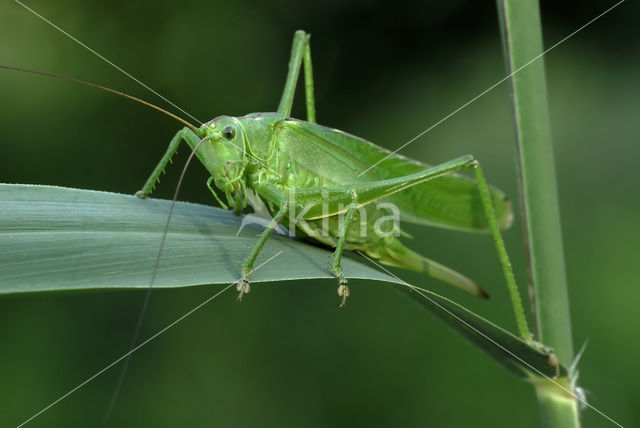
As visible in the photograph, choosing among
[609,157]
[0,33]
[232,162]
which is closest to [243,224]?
[232,162]

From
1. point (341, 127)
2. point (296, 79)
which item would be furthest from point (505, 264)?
point (341, 127)

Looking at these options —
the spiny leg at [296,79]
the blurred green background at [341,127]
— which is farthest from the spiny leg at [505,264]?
the blurred green background at [341,127]

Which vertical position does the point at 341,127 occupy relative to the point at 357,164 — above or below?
above

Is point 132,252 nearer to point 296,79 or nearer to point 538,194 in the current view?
point 538,194

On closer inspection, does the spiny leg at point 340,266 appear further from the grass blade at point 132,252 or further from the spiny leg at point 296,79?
the spiny leg at point 296,79

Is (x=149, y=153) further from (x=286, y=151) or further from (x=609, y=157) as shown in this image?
(x=609, y=157)

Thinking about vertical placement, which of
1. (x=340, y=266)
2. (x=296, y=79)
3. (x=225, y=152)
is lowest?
(x=340, y=266)

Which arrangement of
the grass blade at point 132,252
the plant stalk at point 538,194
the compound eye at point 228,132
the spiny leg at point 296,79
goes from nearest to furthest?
the grass blade at point 132,252
the plant stalk at point 538,194
the compound eye at point 228,132
the spiny leg at point 296,79
